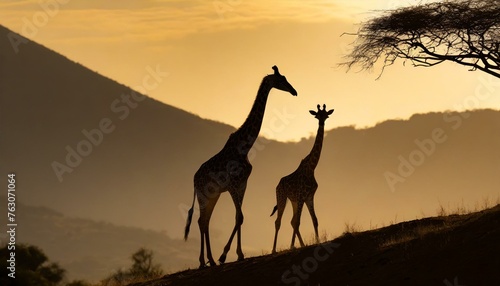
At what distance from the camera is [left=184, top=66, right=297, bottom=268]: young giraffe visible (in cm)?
2027

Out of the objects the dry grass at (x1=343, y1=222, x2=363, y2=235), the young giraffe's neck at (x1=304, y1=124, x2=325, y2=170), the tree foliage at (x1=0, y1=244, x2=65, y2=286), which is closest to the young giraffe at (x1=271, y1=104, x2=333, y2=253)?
the young giraffe's neck at (x1=304, y1=124, x2=325, y2=170)

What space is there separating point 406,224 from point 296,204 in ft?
10.7

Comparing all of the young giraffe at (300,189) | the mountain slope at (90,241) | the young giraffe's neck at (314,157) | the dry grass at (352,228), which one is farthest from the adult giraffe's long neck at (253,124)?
the mountain slope at (90,241)

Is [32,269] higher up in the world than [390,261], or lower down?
higher up

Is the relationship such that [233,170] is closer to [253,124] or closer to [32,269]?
[253,124]

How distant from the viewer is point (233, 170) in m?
20.3

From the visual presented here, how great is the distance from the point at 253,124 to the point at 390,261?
5.67m

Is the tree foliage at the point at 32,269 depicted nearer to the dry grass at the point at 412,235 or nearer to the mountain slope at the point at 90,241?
the dry grass at the point at 412,235

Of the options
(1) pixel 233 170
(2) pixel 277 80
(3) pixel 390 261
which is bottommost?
(3) pixel 390 261

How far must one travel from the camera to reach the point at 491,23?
79.5 ft

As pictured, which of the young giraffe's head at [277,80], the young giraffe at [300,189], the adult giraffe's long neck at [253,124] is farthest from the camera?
the young giraffe at [300,189]

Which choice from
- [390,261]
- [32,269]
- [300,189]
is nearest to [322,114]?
[300,189]

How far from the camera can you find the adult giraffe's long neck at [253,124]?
69.1 feet

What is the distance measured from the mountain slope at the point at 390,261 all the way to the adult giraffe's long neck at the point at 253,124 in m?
2.64
